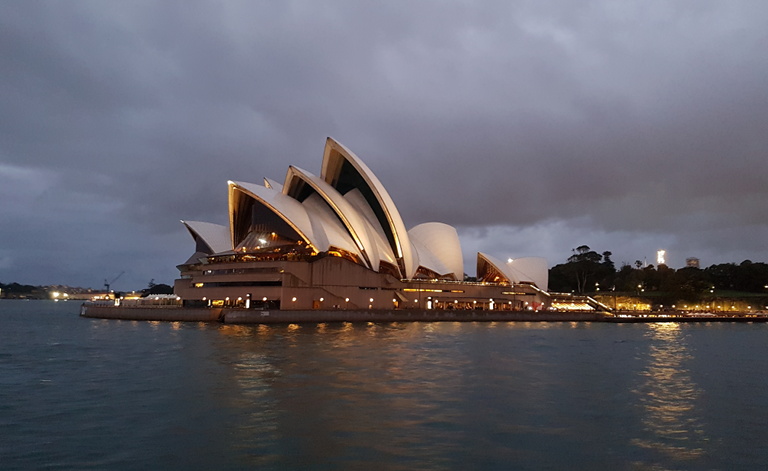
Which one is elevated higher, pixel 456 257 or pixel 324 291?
pixel 456 257

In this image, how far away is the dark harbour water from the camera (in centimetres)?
934

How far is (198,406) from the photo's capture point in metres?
12.8

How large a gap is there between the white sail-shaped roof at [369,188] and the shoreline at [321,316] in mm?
5672

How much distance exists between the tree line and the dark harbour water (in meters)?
74.9

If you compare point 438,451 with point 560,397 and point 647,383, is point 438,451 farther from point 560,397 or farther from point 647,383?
point 647,383

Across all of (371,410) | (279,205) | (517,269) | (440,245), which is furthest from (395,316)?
(371,410)

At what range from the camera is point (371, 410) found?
494 inches

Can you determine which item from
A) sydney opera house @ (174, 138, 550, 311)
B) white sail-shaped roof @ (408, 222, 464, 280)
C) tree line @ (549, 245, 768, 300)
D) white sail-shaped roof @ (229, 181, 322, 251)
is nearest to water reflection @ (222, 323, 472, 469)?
sydney opera house @ (174, 138, 550, 311)

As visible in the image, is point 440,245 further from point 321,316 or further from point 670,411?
point 670,411

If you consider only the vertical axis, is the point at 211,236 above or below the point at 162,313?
above

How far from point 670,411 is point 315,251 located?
36.0 meters

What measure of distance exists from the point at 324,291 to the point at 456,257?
20.8m

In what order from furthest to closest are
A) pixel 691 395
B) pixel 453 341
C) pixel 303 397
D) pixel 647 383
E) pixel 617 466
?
pixel 453 341 → pixel 647 383 → pixel 691 395 → pixel 303 397 → pixel 617 466

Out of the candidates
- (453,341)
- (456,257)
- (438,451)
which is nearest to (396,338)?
(453,341)
